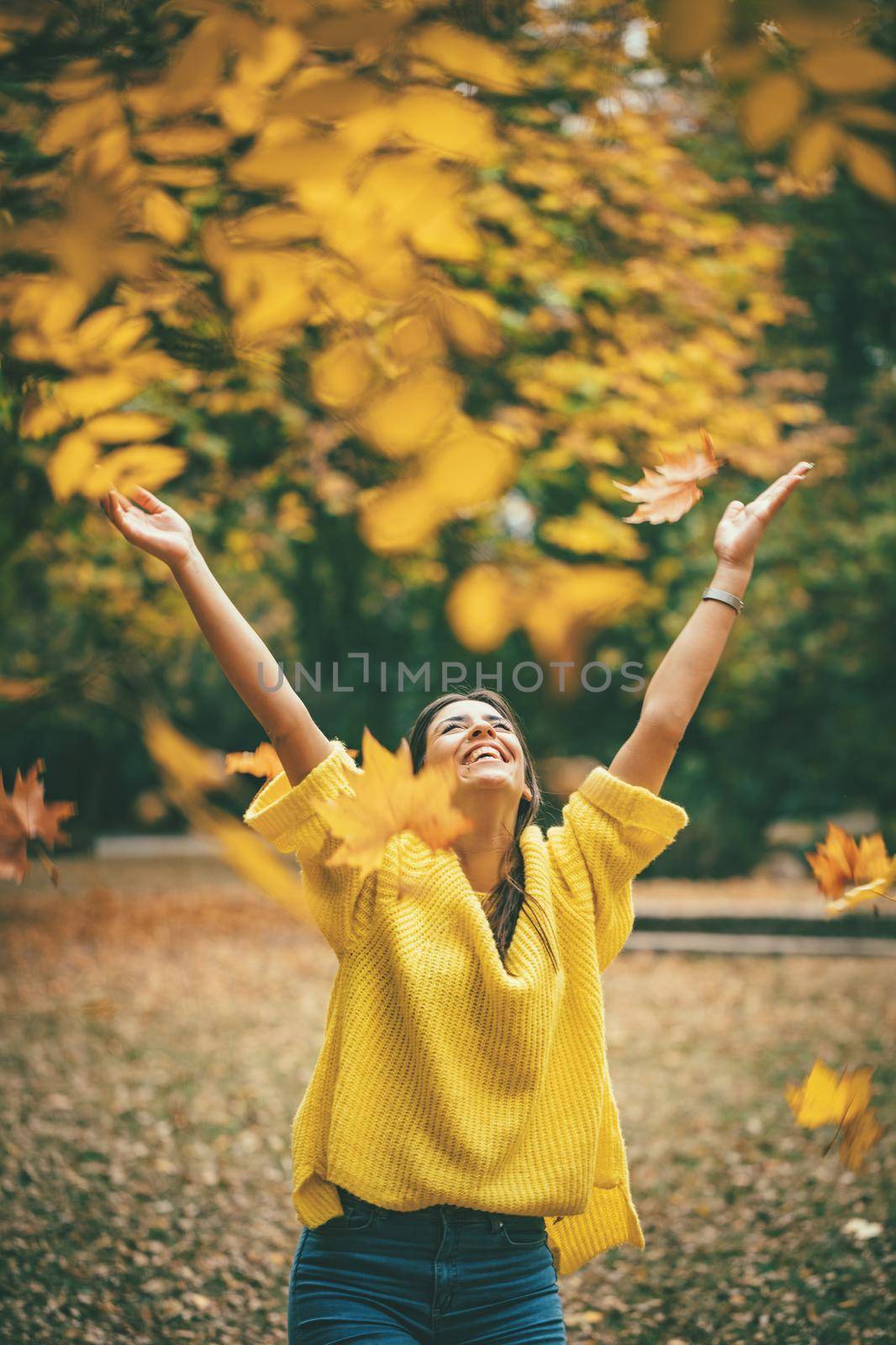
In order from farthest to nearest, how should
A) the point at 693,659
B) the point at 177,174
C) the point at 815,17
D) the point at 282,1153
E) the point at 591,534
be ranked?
1. the point at 282,1153
2. the point at 591,534
3. the point at 177,174
4. the point at 693,659
5. the point at 815,17

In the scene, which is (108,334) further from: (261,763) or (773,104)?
(773,104)

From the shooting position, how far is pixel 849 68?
4.33ft

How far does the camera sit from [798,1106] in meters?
1.81

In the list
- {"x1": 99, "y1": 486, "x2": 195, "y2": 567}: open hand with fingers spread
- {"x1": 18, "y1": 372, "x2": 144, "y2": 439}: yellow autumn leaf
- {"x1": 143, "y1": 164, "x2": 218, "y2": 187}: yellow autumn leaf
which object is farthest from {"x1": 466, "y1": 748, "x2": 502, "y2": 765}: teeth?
{"x1": 143, "y1": 164, "x2": 218, "y2": 187}: yellow autumn leaf

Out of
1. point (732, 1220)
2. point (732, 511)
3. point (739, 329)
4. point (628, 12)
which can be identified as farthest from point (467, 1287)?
point (739, 329)

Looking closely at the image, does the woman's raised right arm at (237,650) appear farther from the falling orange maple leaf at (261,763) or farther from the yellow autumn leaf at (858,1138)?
the yellow autumn leaf at (858,1138)

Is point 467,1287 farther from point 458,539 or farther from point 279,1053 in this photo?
point 279,1053

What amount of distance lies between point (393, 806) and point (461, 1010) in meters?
0.53

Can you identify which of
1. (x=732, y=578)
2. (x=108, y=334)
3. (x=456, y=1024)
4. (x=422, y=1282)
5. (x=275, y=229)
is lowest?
(x=422, y=1282)

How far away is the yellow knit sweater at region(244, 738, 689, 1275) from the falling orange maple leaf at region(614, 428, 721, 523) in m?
0.45

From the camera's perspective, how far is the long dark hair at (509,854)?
191 cm

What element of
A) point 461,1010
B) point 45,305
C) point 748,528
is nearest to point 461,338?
point 748,528

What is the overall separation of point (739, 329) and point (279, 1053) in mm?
4929

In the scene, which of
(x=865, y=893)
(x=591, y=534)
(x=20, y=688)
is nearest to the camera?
(x=865, y=893)
